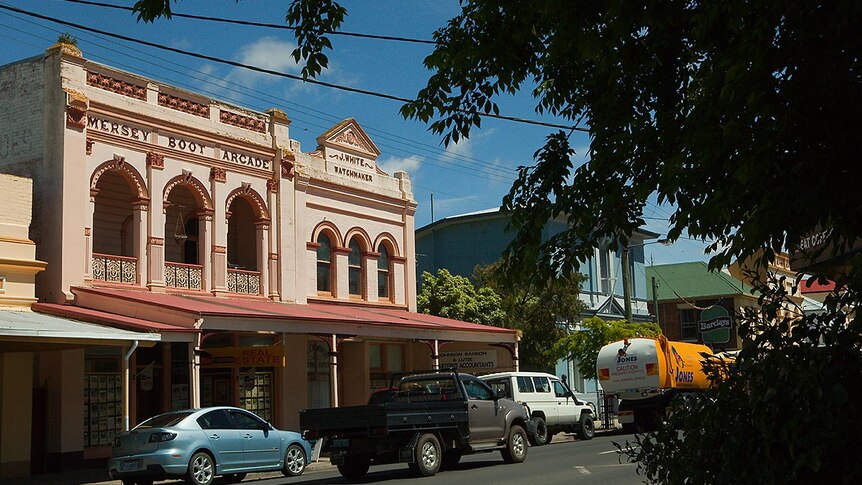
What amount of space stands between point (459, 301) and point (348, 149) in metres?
8.97

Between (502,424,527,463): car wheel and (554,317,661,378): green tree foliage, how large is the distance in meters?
14.7

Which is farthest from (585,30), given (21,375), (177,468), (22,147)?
(22,147)

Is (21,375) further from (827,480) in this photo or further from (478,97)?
(827,480)

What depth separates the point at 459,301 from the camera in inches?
1465

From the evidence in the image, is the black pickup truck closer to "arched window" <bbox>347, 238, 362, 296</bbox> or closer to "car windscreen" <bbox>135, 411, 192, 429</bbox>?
"car windscreen" <bbox>135, 411, 192, 429</bbox>

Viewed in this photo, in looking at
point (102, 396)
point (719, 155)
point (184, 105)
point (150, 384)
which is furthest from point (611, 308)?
point (719, 155)

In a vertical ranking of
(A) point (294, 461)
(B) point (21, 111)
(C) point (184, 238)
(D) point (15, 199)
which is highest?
(B) point (21, 111)

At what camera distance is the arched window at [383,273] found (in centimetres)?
3195

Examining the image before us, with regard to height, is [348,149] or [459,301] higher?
[348,149]

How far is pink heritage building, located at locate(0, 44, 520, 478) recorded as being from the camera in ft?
70.6

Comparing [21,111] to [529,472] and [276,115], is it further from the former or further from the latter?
[529,472]

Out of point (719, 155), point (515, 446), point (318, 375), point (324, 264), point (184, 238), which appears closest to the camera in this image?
point (719, 155)

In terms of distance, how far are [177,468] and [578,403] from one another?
582 inches

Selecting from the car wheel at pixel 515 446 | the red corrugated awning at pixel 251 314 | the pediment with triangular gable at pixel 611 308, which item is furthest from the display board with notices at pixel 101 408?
the pediment with triangular gable at pixel 611 308
